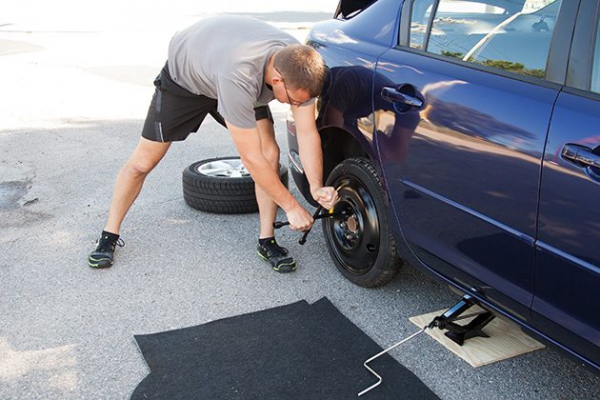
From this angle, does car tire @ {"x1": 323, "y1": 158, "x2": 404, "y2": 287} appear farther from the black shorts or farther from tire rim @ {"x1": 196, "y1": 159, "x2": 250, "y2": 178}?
tire rim @ {"x1": 196, "y1": 159, "x2": 250, "y2": 178}

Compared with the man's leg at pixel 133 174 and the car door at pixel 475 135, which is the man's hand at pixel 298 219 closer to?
the car door at pixel 475 135

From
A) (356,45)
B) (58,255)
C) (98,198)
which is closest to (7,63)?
(98,198)

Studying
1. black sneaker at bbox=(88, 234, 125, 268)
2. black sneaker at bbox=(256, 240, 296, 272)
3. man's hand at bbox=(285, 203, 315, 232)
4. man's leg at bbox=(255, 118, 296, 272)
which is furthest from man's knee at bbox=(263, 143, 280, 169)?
black sneaker at bbox=(88, 234, 125, 268)

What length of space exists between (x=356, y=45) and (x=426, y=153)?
79cm

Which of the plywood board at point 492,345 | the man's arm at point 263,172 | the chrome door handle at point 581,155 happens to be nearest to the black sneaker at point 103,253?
the man's arm at point 263,172

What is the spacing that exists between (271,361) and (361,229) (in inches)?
32.1

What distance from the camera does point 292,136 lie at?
3.68 m

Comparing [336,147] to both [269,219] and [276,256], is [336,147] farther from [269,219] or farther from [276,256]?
[276,256]

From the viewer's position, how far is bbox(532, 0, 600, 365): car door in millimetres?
1942

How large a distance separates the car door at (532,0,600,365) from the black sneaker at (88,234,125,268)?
2.26m

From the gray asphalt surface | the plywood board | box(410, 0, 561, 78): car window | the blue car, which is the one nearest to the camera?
the blue car

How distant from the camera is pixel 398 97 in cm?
269

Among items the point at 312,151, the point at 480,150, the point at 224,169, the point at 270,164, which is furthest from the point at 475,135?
the point at 224,169

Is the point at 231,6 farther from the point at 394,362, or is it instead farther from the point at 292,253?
the point at 394,362
